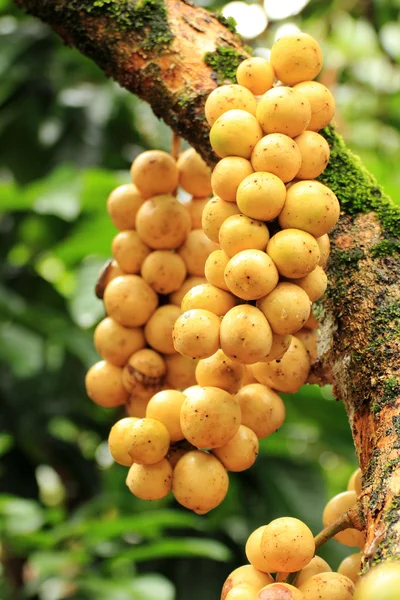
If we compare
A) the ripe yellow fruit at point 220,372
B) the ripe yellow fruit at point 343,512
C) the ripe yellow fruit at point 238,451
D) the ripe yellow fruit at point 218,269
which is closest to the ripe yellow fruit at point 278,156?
the ripe yellow fruit at point 218,269

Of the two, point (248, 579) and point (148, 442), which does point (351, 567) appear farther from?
point (148, 442)

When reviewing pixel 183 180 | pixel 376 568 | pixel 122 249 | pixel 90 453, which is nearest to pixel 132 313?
pixel 122 249

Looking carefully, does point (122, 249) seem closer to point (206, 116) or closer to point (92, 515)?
point (206, 116)

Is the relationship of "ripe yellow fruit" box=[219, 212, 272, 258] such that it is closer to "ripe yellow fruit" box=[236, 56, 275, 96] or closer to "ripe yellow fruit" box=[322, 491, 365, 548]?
"ripe yellow fruit" box=[236, 56, 275, 96]

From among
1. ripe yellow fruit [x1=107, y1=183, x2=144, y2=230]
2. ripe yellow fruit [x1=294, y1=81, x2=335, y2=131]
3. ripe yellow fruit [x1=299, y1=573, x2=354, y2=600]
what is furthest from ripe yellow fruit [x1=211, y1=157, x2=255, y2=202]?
ripe yellow fruit [x1=299, y1=573, x2=354, y2=600]

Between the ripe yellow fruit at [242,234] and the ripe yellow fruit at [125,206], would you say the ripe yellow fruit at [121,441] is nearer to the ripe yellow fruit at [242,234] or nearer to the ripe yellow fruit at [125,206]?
the ripe yellow fruit at [242,234]
